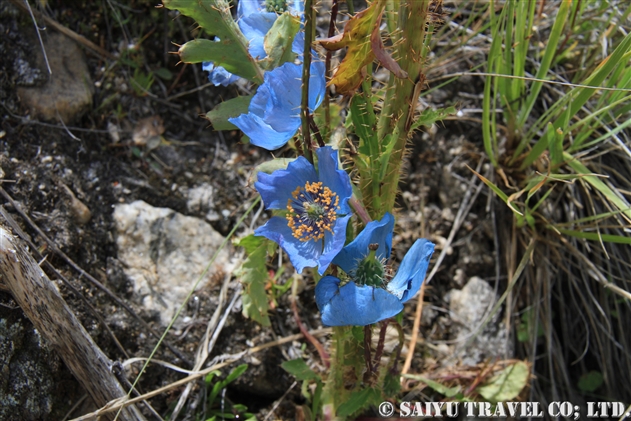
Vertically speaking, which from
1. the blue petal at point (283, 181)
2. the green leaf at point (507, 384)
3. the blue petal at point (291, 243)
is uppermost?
the blue petal at point (283, 181)

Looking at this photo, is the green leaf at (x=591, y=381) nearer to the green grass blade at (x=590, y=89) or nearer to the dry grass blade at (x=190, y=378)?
the green grass blade at (x=590, y=89)

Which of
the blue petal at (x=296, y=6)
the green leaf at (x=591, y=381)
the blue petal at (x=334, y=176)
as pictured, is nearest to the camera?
the blue petal at (x=334, y=176)

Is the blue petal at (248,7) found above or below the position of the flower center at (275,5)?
below

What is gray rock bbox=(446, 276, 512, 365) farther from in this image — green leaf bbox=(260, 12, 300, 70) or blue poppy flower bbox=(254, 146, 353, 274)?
green leaf bbox=(260, 12, 300, 70)

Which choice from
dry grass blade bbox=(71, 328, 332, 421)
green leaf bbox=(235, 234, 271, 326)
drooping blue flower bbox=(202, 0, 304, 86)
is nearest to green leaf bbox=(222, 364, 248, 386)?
dry grass blade bbox=(71, 328, 332, 421)

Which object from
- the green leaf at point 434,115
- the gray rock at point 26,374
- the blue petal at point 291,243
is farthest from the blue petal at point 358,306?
the gray rock at point 26,374

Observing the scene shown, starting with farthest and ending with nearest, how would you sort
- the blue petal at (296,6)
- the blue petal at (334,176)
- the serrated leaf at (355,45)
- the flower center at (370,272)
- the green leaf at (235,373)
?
the green leaf at (235,373) → the blue petal at (296,6) → the flower center at (370,272) → the blue petal at (334,176) → the serrated leaf at (355,45)
